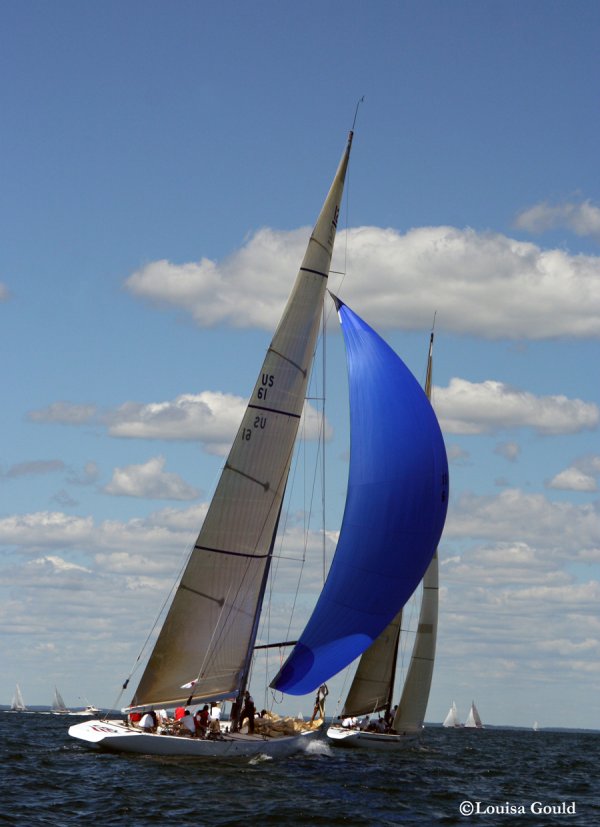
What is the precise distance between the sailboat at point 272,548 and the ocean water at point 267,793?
A: 8.38 ft

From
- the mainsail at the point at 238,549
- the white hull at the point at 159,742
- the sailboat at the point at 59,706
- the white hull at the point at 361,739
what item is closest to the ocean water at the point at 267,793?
the white hull at the point at 159,742

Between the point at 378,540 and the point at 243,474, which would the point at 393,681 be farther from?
the point at 243,474

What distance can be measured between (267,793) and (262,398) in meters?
11.7

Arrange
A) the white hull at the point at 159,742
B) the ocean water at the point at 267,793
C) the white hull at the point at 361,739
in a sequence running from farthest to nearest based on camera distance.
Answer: the white hull at the point at 361,739 → the white hull at the point at 159,742 → the ocean water at the point at 267,793

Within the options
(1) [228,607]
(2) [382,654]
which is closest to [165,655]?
(1) [228,607]

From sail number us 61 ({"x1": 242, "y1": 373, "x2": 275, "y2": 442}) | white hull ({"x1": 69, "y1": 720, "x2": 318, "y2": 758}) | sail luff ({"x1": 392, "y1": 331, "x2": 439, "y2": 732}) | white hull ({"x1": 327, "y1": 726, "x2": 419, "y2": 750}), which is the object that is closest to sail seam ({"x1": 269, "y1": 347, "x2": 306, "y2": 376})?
sail number us 61 ({"x1": 242, "y1": 373, "x2": 275, "y2": 442})

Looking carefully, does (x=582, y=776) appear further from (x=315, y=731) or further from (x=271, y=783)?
(x=271, y=783)

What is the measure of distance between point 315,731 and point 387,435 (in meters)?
9.30

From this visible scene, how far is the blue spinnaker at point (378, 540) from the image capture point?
3828 cm

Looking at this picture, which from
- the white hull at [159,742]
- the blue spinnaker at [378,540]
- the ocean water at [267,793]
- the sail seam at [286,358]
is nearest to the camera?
the ocean water at [267,793]

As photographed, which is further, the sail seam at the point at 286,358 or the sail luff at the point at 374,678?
the sail luff at the point at 374,678

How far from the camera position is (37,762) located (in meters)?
39.6

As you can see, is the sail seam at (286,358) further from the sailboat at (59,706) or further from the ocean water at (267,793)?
the sailboat at (59,706)

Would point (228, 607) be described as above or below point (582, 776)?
above
